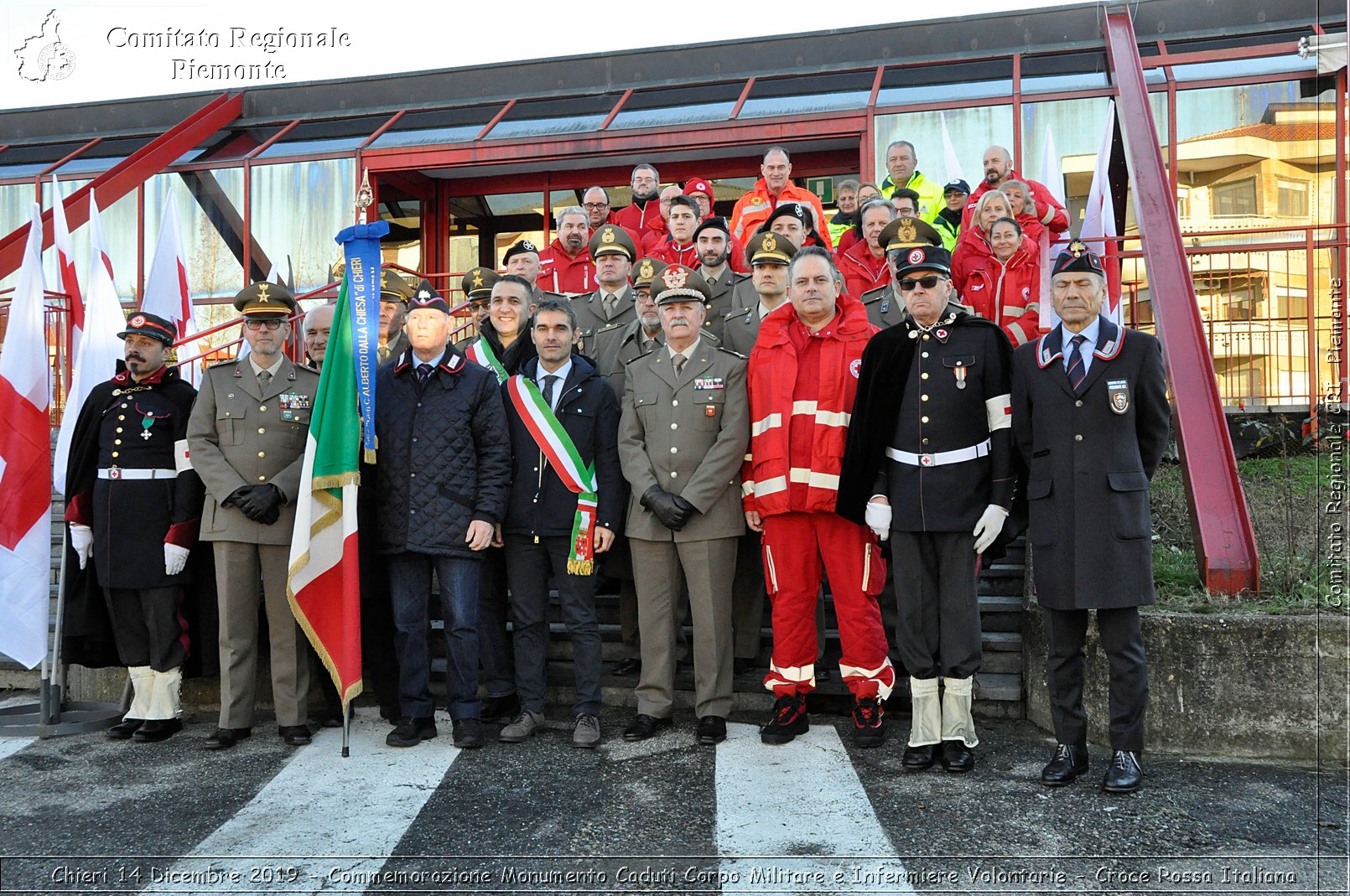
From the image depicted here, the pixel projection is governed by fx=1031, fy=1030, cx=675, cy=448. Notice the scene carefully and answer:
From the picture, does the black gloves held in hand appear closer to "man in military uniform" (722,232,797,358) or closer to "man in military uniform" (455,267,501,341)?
"man in military uniform" (455,267,501,341)

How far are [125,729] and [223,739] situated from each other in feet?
2.26

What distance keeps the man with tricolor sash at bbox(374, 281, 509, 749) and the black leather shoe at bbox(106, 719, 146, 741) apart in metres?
1.39

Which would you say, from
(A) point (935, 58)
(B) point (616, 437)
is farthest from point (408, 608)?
(A) point (935, 58)

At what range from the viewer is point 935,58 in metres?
13.2

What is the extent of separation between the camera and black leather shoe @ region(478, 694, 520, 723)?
5.21 meters

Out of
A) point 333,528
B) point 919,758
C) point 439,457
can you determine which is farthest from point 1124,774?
point 333,528

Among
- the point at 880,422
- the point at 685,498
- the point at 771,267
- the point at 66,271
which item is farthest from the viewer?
the point at 66,271

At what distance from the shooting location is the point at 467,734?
4785 millimetres

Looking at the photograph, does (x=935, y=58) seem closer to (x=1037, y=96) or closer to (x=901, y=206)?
(x=1037, y=96)

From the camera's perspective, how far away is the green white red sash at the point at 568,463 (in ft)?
16.6

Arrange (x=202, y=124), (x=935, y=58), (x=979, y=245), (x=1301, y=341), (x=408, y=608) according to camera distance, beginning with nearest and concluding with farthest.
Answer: (x=408, y=608) → (x=979, y=245) → (x=1301, y=341) → (x=935, y=58) → (x=202, y=124)

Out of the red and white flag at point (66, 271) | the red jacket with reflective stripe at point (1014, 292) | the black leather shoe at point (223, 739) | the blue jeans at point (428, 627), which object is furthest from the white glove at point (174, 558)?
the red jacket with reflective stripe at point (1014, 292)

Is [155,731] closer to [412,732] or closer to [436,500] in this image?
[412,732]

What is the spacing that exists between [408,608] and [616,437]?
1344 millimetres
